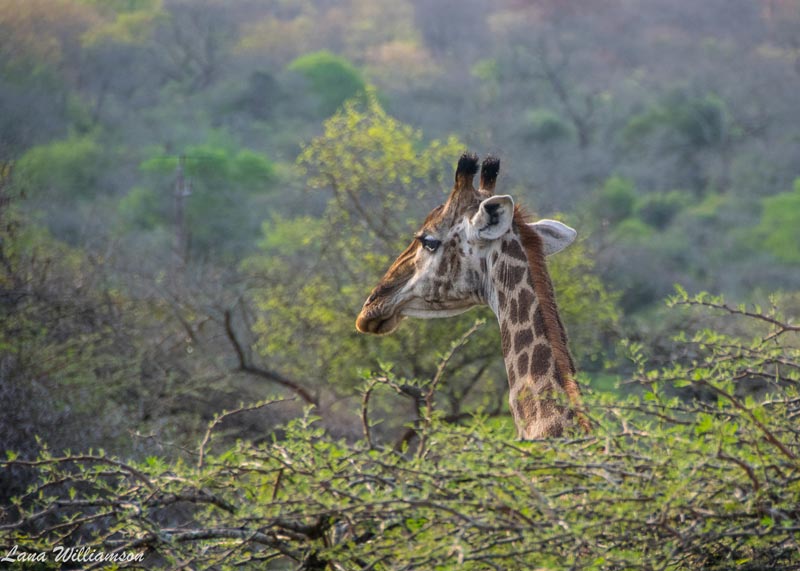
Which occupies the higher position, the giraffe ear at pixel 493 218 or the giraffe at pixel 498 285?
the giraffe ear at pixel 493 218

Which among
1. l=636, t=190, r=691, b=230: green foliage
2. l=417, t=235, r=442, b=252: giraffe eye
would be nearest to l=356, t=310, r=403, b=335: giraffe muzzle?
l=417, t=235, r=442, b=252: giraffe eye

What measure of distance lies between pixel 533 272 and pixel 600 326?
19.8 ft

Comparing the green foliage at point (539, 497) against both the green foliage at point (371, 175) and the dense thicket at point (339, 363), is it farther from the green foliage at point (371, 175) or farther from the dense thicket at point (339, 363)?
the green foliage at point (371, 175)

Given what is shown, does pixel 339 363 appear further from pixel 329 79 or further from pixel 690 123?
pixel 329 79

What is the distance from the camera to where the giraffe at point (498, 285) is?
4.69 meters

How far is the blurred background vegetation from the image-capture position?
1017 centimetres

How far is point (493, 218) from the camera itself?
5.09m

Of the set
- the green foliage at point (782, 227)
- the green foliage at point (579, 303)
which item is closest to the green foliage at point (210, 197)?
the green foliage at point (782, 227)

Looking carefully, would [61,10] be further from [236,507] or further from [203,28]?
[236,507]

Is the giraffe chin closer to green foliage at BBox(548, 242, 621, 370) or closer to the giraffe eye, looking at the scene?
the giraffe eye

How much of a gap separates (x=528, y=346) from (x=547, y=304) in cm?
18

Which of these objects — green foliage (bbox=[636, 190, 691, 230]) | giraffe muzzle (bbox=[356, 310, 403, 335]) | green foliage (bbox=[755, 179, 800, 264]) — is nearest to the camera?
giraffe muzzle (bbox=[356, 310, 403, 335])

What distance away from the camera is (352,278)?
35.8ft

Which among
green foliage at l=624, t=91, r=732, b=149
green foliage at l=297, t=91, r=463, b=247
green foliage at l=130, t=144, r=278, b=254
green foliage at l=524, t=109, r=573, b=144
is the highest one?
green foliage at l=297, t=91, r=463, b=247
